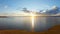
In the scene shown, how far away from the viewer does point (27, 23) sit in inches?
87.1

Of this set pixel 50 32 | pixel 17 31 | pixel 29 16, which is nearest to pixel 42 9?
pixel 29 16

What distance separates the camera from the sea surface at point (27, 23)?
217 cm

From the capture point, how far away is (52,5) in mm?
2203

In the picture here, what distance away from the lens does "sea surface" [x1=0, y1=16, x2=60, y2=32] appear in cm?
217

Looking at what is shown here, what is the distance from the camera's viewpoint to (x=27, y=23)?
221cm

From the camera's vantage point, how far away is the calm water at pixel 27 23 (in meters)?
2.17

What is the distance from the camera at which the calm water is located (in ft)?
7.13

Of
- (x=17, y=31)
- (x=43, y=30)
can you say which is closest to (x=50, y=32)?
(x=43, y=30)

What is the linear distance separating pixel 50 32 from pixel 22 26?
0.44m

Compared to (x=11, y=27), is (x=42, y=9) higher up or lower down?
higher up

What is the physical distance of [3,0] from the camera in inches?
86.4

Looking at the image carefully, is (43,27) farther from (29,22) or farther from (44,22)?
(29,22)

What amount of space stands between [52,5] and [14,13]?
23.7 inches

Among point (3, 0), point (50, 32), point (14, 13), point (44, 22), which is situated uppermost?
point (3, 0)
